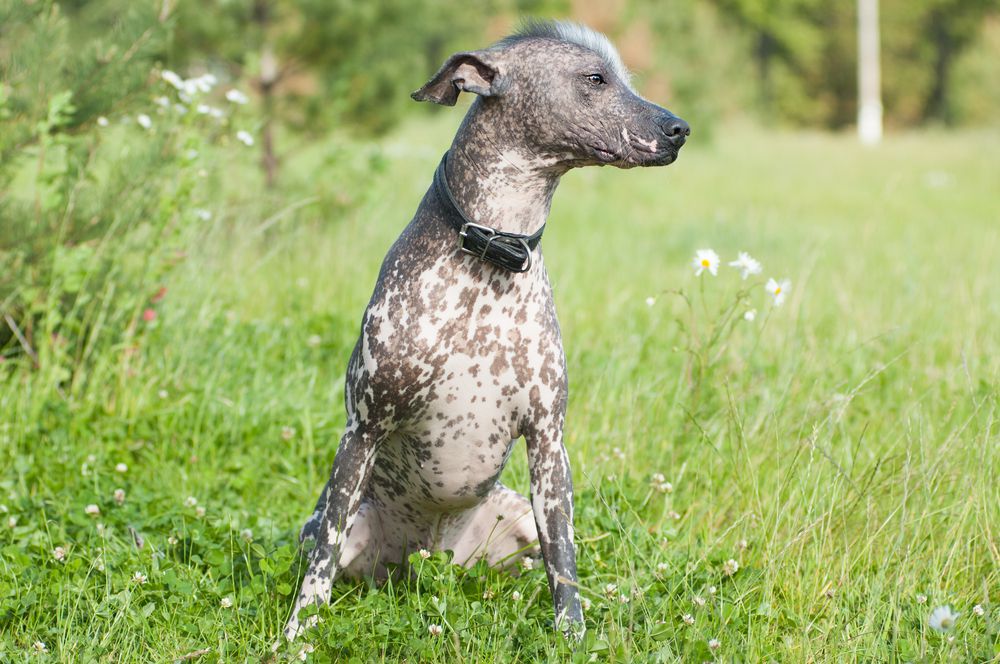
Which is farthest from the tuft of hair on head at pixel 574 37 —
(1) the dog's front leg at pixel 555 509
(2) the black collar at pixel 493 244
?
(1) the dog's front leg at pixel 555 509

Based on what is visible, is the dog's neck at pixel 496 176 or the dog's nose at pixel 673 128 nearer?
the dog's nose at pixel 673 128

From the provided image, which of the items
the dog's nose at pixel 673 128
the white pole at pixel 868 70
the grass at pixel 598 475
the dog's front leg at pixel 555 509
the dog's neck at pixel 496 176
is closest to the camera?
the dog's nose at pixel 673 128

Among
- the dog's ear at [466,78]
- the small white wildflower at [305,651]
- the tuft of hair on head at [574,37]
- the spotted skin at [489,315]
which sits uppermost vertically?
the tuft of hair on head at [574,37]

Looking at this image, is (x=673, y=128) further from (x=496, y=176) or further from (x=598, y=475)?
(x=598, y=475)

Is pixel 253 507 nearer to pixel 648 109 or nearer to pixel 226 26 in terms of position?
pixel 648 109

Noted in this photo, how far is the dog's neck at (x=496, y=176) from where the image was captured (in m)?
2.26

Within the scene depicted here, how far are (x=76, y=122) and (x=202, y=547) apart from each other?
7.11 feet

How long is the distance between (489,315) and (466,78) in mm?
564

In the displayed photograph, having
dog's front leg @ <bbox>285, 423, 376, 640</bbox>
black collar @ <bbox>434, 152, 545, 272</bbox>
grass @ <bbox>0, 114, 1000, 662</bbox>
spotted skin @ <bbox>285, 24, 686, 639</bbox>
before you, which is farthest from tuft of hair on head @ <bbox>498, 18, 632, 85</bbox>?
grass @ <bbox>0, 114, 1000, 662</bbox>

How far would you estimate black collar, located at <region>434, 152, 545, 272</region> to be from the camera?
2.23 meters

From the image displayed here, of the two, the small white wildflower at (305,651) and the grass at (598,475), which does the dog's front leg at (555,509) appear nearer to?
the grass at (598,475)

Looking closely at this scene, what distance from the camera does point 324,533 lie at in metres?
2.44

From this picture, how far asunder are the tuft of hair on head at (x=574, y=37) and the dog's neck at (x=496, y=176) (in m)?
0.23

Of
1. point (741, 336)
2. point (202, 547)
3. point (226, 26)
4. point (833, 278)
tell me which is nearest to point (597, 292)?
point (741, 336)
